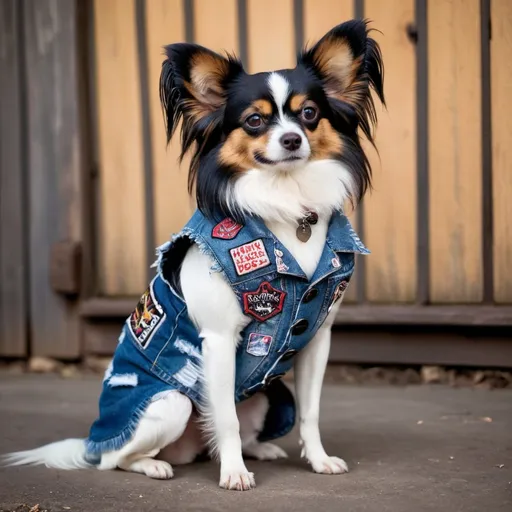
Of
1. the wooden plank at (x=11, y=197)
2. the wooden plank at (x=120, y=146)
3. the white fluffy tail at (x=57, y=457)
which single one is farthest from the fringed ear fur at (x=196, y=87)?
the wooden plank at (x=11, y=197)

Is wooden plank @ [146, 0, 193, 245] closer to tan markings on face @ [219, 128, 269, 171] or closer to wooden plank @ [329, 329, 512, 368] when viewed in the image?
wooden plank @ [329, 329, 512, 368]

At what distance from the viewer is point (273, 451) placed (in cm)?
311

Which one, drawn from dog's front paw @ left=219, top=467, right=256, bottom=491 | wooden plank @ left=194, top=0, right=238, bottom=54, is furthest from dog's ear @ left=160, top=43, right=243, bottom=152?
wooden plank @ left=194, top=0, right=238, bottom=54

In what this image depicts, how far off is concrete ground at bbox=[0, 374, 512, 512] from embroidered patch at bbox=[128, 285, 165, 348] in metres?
0.46

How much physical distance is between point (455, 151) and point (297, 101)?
1900mm

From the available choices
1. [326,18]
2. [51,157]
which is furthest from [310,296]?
[51,157]

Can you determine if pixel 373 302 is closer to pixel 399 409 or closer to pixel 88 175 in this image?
pixel 399 409

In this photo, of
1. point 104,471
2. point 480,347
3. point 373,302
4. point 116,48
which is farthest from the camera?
point 116,48

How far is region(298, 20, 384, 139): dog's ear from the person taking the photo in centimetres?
277

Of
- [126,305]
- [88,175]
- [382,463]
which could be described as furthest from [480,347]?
[88,175]

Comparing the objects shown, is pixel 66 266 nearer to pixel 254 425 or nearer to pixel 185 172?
pixel 185 172

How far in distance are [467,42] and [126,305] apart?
2.26 meters

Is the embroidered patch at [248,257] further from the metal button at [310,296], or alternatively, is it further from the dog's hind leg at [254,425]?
the dog's hind leg at [254,425]

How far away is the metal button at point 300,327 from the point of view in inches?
105
